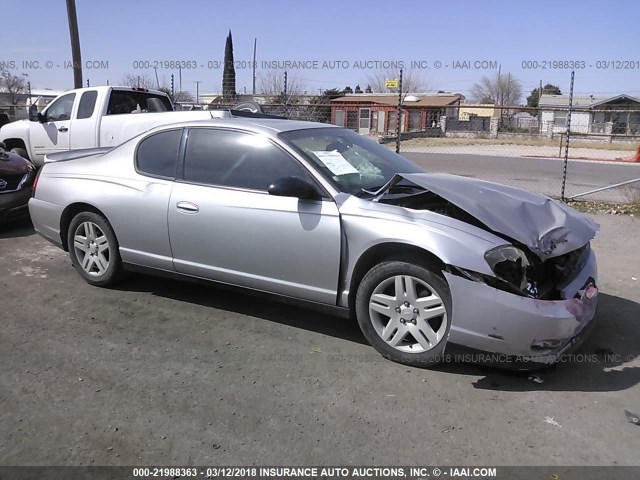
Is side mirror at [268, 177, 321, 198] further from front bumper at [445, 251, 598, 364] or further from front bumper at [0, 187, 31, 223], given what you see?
front bumper at [0, 187, 31, 223]

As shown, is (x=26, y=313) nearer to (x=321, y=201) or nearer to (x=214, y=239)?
(x=214, y=239)

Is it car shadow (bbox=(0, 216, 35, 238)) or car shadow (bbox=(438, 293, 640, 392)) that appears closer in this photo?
car shadow (bbox=(438, 293, 640, 392))

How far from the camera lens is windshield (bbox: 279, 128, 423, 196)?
13.6ft

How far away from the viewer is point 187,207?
14.6 ft

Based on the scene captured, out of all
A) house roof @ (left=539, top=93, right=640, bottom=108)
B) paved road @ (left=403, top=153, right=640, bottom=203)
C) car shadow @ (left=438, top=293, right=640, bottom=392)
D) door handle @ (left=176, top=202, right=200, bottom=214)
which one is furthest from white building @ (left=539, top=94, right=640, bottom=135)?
door handle @ (left=176, top=202, right=200, bottom=214)

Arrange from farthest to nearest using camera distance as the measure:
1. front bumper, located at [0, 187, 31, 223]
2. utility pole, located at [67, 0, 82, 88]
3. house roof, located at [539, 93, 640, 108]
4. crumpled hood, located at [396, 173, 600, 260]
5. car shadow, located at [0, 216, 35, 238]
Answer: house roof, located at [539, 93, 640, 108], utility pole, located at [67, 0, 82, 88], car shadow, located at [0, 216, 35, 238], front bumper, located at [0, 187, 31, 223], crumpled hood, located at [396, 173, 600, 260]

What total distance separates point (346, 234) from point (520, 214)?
47.5 inches

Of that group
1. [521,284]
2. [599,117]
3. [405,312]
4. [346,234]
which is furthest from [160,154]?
[599,117]

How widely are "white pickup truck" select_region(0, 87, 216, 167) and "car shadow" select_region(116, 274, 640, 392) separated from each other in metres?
4.26

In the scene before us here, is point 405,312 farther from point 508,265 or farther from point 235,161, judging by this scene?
point 235,161

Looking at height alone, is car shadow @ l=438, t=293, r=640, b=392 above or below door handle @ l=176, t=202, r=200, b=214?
below

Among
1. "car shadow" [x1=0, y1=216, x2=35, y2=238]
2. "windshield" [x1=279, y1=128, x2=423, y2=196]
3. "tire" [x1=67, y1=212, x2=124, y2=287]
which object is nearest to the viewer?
"windshield" [x1=279, y1=128, x2=423, y2=196]

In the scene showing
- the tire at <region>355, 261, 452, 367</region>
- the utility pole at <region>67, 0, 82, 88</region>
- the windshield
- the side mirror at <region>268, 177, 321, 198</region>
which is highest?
the utility pole at <region>67, 0, 82, 88</region>

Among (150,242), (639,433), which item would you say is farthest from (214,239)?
(639,433)
